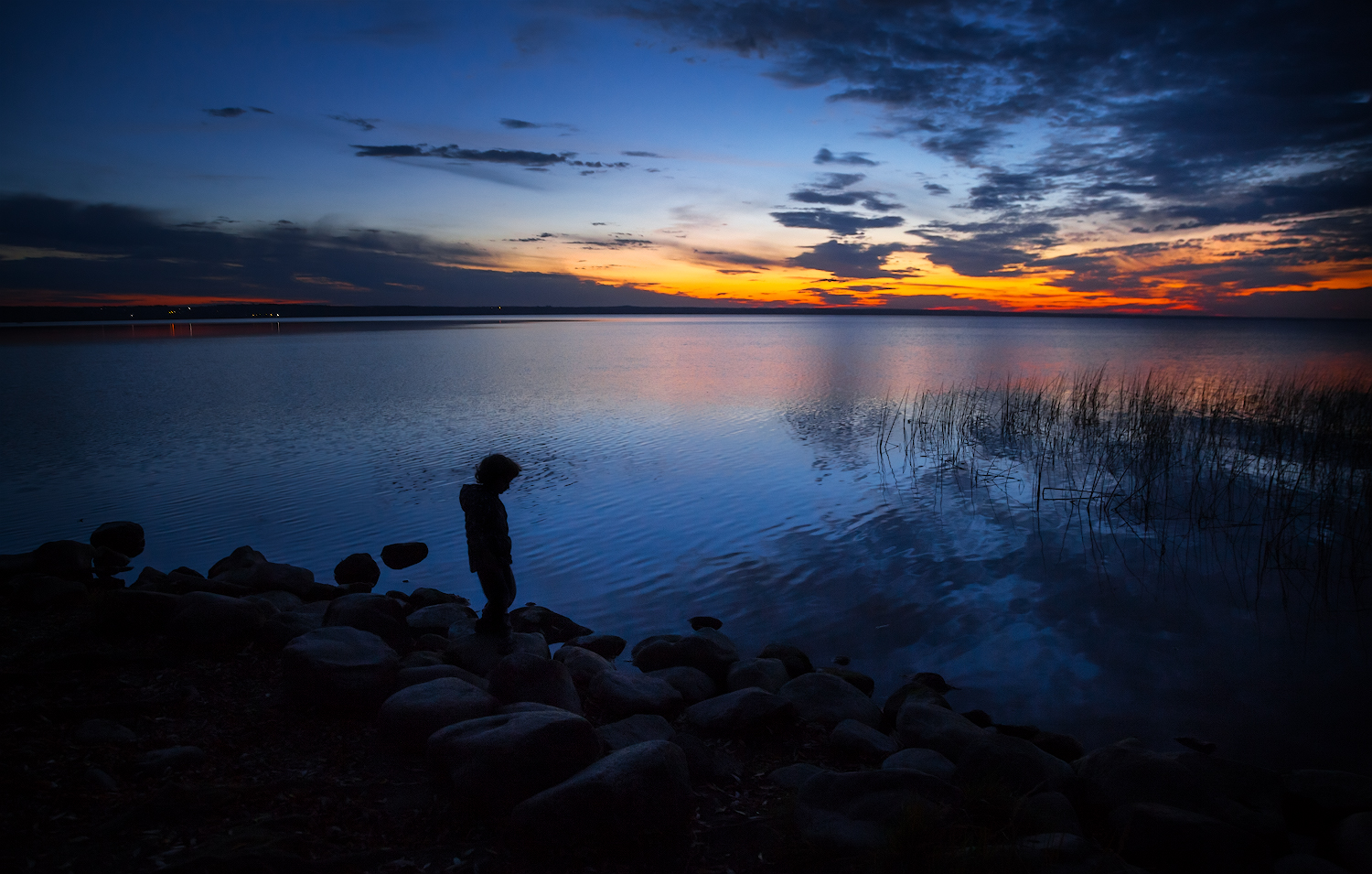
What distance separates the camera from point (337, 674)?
5.80 m

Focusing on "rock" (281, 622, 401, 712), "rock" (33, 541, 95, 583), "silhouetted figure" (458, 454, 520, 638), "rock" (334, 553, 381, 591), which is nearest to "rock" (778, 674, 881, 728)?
"silhouetted figure" (458, 454, 520, 638)

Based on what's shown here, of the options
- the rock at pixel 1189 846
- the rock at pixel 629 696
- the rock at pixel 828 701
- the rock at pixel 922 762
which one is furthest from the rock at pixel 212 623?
the rock at pixel 1189 846

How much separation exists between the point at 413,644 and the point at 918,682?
5673 millimetres

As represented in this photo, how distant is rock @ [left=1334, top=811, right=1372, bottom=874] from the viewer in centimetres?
461

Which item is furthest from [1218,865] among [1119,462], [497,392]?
[497,392]

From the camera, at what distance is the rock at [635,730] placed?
18.5 ft

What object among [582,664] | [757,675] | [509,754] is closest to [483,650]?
[582,664]

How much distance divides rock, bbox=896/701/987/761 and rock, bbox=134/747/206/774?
5.60 metres

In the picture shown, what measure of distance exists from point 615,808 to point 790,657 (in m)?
4.17

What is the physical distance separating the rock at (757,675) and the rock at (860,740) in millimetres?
1055

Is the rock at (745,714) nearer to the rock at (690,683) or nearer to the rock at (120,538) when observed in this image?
the rock at (690,683)

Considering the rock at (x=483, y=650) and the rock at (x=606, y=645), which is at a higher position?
the rock at (x=483, y=650)

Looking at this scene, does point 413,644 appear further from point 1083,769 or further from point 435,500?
point 435,500

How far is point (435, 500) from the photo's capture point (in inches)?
603
